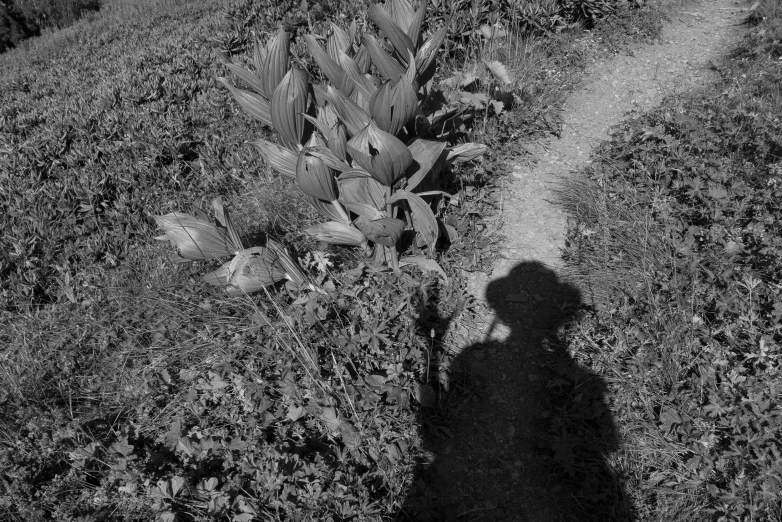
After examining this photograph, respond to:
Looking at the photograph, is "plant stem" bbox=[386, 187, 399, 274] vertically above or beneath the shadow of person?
above

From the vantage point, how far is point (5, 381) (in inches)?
117

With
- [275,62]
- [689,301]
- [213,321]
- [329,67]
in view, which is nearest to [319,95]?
[329,67]

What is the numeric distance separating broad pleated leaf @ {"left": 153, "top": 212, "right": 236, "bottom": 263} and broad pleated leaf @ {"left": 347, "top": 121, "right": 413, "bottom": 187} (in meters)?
0.92

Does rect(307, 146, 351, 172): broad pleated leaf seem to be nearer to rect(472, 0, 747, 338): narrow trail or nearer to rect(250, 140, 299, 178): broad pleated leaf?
rect(250, 140, 299, 178): broad pleated leaf

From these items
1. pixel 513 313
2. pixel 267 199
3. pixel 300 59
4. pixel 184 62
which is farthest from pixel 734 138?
pixel 184 62

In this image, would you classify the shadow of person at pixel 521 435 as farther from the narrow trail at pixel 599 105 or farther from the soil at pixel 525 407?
the narrow trail at pixel 599 105

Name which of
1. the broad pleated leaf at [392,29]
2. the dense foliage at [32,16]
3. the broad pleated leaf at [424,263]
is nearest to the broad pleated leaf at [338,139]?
the broad pleated leaf at [392,29]

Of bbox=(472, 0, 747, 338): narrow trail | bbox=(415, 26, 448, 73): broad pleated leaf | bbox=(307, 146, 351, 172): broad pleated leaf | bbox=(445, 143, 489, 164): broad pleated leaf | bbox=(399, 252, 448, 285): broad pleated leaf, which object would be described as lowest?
bbox=(472, 0, 747, 338): narrow trail

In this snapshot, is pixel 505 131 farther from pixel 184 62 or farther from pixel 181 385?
pixel 184 62

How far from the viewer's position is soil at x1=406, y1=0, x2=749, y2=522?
2.52 m

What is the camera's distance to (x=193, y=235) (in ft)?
9.45

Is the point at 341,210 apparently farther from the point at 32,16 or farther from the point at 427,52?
the point at 32,16

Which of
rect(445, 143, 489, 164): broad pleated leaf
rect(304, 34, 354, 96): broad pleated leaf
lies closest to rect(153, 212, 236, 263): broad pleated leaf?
rect(304, 34, 354, 96): broad pleated leaf

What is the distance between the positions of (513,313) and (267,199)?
2.06 m
